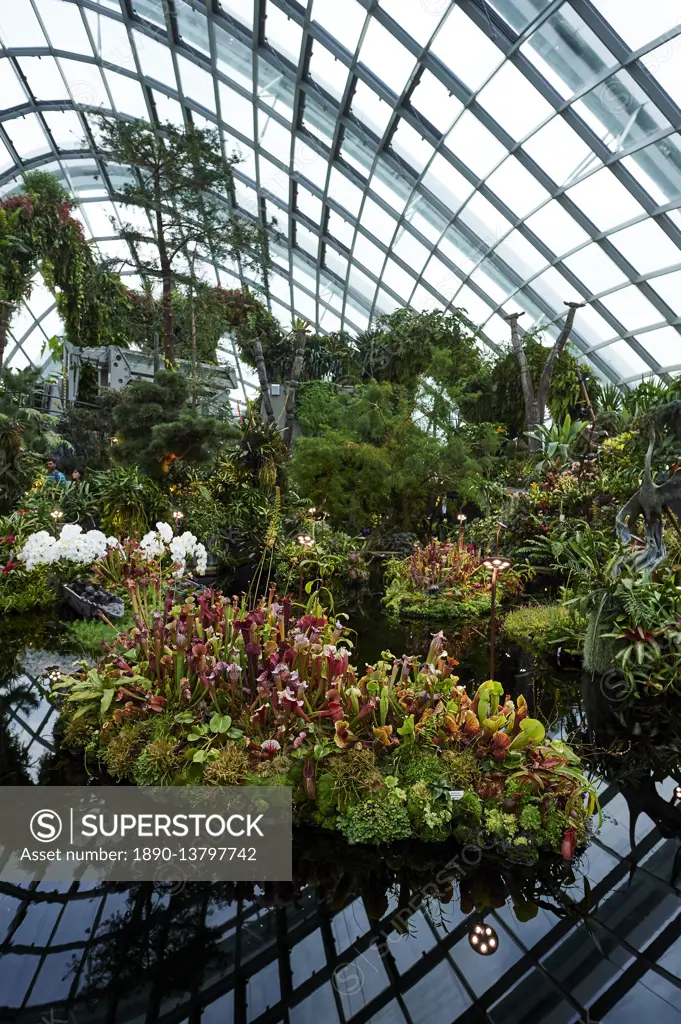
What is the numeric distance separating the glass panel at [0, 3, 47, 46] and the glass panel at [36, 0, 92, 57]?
231mm

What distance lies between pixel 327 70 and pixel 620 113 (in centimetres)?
654

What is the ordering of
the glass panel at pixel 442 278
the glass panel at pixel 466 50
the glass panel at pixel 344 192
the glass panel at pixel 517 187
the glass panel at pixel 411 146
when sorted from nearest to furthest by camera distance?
the glass panel at pixel 466 50 < the glass panel at pixel 517 187 < the glass panel at pixel 411 146 < the glass panel at pixel 344 192 < the glass panel at pixel 442 278

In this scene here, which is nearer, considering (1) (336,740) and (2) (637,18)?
(1) (336,740)

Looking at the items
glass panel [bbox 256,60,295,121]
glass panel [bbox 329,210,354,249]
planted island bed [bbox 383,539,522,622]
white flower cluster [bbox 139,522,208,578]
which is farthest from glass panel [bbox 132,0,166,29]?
Result: planted island bed [bbox 383,539,522,622]

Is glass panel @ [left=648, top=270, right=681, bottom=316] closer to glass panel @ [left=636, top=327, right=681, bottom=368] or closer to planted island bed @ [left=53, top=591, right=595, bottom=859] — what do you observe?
glass panel @ [left=636, top=327, right=681, bottom=368]

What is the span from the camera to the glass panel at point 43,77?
18.7m

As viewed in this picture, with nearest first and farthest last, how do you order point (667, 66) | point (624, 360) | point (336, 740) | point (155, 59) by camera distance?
point (336, 740)
point (667, 66)
point (624, 360)
point (155, 59)

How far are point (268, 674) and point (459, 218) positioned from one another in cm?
1389

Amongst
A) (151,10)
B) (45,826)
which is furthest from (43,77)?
(45,826)

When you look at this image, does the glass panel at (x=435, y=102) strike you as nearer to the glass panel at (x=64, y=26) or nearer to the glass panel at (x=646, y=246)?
the glass panel at (x=646, y=246)

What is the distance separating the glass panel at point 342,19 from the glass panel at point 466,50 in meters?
1.63

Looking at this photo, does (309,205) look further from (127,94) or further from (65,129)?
(65,129)

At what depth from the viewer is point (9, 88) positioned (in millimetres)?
19453

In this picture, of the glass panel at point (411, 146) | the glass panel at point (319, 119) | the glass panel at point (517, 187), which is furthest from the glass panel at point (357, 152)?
the glass panel at point (517, 187)
